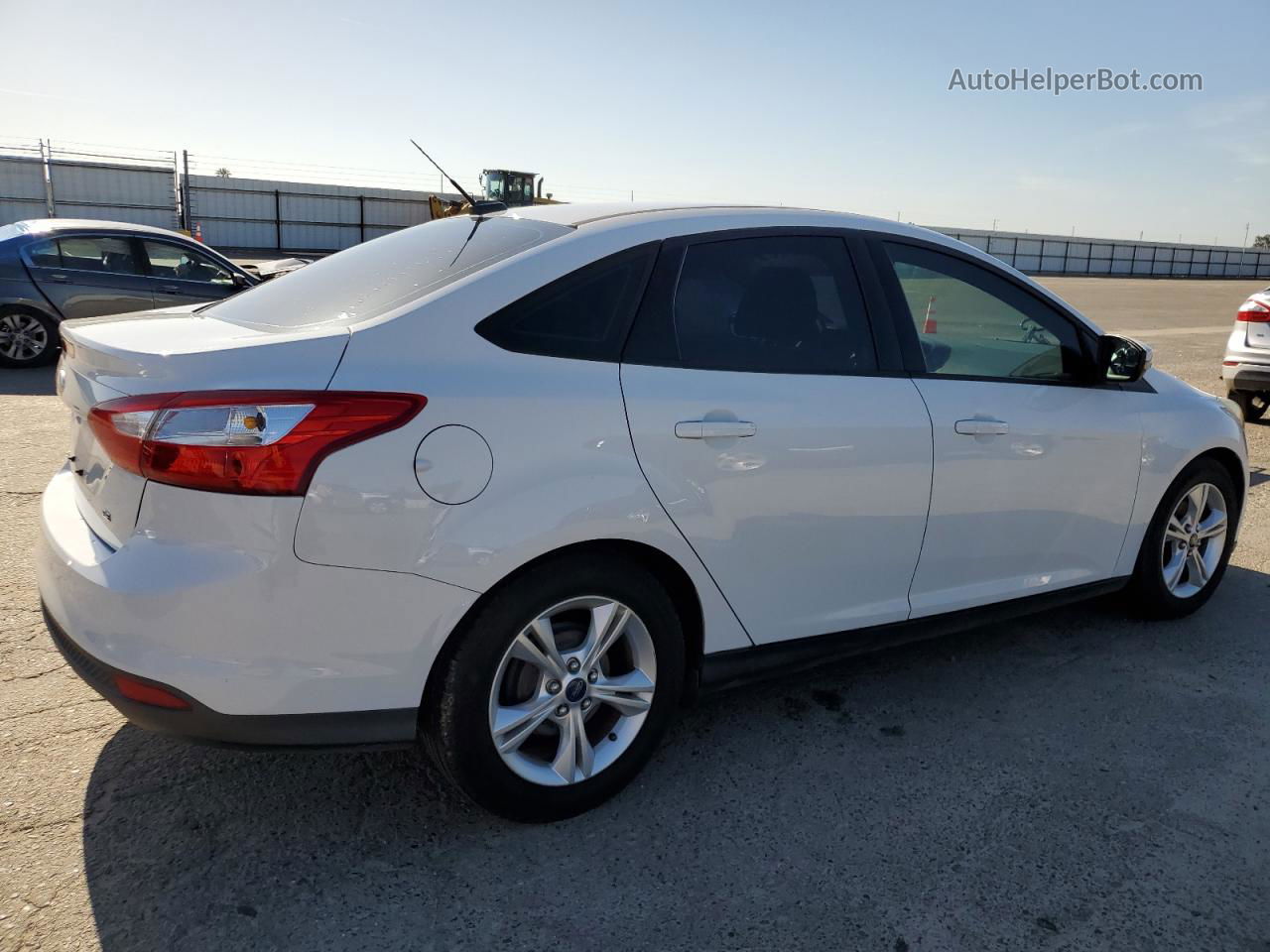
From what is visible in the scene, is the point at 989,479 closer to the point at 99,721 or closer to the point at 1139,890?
the point at 1139,890

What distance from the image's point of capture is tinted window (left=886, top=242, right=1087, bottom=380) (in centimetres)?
348

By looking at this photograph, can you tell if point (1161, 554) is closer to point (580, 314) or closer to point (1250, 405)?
point (580, 314)

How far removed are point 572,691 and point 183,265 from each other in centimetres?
944

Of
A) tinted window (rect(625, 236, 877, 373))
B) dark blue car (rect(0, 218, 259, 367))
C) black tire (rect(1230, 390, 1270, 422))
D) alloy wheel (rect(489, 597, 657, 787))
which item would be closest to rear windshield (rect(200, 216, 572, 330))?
tinted window (rect(625, 236, 877, 373))

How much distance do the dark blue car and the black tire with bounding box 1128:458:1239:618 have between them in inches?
362

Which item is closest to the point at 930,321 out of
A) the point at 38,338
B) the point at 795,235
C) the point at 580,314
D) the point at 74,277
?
the point at 795,235

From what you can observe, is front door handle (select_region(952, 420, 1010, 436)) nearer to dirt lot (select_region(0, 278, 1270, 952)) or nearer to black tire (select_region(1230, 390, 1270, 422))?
dirt lot (select_region(0, 278, 1270, 952))

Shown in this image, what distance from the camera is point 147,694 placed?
2359mm

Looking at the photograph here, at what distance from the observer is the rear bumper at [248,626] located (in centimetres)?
230

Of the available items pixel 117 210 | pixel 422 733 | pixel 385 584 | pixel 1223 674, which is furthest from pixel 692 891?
pixel 117 210

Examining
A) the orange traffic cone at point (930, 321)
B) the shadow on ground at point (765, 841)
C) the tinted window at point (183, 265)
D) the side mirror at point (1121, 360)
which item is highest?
the tinted window at point (183, 265)

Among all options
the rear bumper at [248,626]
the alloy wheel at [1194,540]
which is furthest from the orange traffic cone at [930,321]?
the rear bumper at [248,626]

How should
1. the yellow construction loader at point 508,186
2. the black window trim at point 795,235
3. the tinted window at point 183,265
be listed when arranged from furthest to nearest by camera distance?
the yellow construction loader at point 508,186, the tinted window at point 183,265, the black window trim at point 795,235

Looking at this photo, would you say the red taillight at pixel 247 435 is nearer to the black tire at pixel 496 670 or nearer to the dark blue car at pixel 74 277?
the black tire at pixel 496 670
